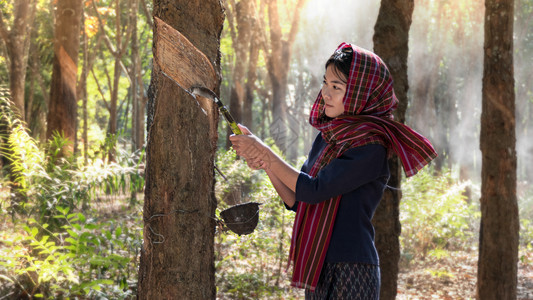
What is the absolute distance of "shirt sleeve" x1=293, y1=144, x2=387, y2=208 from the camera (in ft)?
7.72

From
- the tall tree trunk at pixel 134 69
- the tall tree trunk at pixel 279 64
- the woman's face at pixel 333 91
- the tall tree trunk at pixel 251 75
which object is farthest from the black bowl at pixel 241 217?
the tall tree trunk at pixel 279 64

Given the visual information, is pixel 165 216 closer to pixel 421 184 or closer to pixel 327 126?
pixel 327 126

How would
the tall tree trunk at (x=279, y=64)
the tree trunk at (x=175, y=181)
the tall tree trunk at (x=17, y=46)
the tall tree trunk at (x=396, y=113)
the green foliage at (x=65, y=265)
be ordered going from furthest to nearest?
1. the tall tree trunk at (x=279, y=64)
2. the tall tree trunk at (x=17, y=46)
3. the tall tree trunk at (x=396, y=113)
4. the green foliage at (x=65, y=265)
5. the tree trunk at (x=175, y=181)

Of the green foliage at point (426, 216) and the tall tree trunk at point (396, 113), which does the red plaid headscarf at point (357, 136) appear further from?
the green foliage at point (426, 216)

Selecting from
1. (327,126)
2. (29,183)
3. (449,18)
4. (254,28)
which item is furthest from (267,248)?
(449,18)

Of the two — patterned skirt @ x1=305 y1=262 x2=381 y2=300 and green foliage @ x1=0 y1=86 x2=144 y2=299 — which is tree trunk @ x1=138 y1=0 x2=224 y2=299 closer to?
patterned skirt @ x1=305 y1=262 x2=381 y2=300

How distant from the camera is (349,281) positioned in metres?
2.41

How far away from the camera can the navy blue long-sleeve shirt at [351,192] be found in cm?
236

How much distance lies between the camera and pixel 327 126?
2516 millimetres

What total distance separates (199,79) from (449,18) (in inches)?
816

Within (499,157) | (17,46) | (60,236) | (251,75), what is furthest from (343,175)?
(251,75)

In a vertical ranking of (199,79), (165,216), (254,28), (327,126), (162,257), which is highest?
(254,28)

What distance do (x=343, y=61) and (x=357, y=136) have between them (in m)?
0.34

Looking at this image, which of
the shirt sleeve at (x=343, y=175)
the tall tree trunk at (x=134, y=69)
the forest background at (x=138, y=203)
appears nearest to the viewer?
the shirt sleeve at (x=343, y=175)
